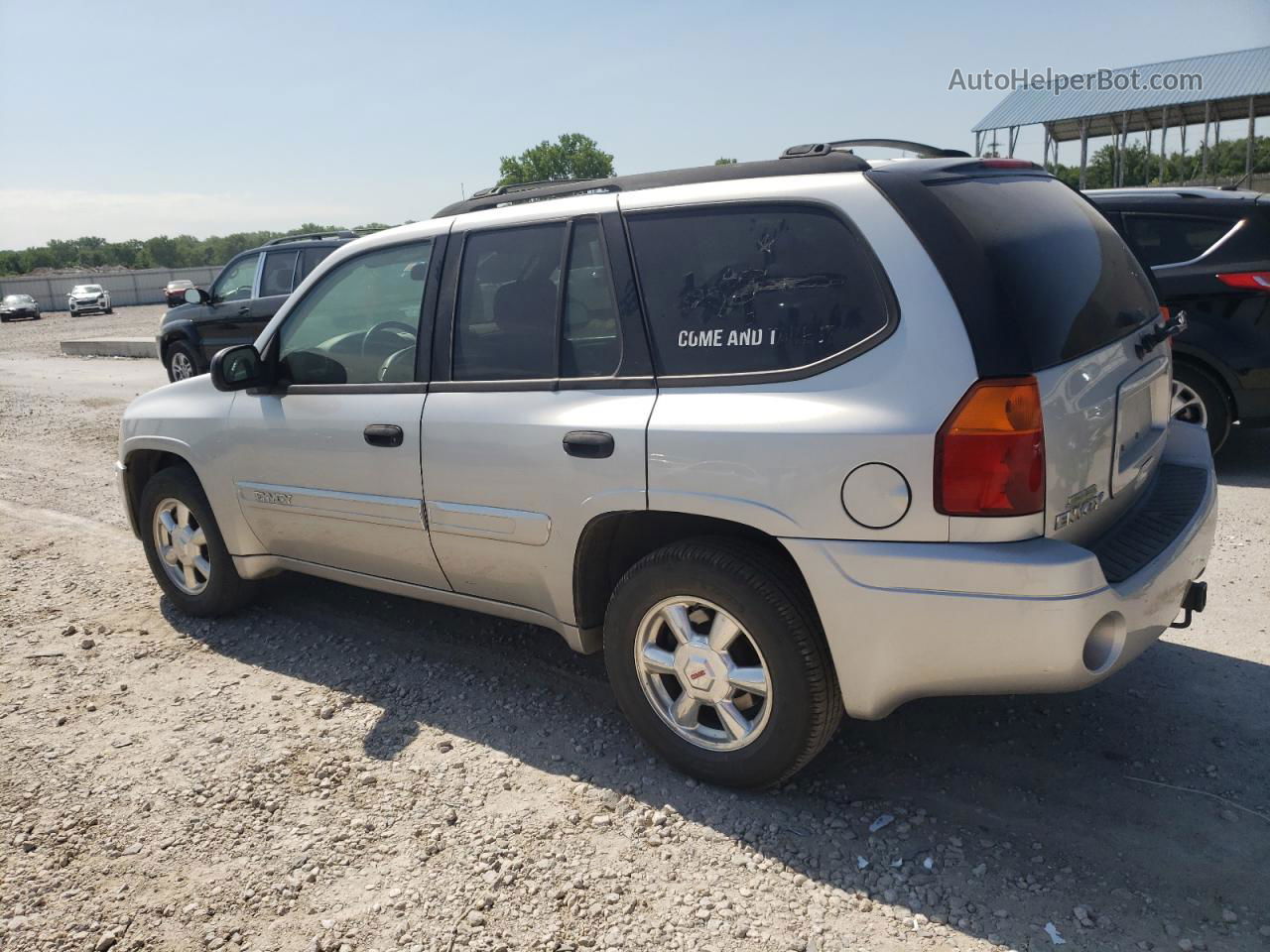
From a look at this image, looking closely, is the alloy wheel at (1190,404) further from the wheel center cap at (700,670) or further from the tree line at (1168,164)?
the tree line at (1168,164)

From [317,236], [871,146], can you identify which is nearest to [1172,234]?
[871,146]

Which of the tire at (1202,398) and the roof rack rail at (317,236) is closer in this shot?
the tire at (1202,398)

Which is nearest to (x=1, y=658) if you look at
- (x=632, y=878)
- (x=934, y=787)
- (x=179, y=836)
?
(x=179, y=836)

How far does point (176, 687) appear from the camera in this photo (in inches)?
169

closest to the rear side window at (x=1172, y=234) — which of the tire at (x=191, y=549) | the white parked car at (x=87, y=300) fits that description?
the tire at (x=191, y=549)

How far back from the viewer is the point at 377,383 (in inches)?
157

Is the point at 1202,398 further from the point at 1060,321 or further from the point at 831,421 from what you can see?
the point at 831,421

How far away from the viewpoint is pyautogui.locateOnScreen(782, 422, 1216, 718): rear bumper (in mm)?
2617

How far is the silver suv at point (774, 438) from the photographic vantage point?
2660 mm

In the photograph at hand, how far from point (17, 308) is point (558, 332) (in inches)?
1904

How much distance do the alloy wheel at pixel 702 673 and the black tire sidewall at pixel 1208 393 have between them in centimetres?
473

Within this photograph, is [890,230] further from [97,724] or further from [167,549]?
[167,549]

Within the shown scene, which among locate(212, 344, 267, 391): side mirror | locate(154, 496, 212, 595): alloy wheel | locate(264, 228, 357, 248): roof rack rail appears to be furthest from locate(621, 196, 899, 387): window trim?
locate(264, 228, 357, 248): roof rack rail

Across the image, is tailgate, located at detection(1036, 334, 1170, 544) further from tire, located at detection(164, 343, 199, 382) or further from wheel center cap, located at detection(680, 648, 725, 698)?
tire, located at detection(164, 343, 199, 382)
